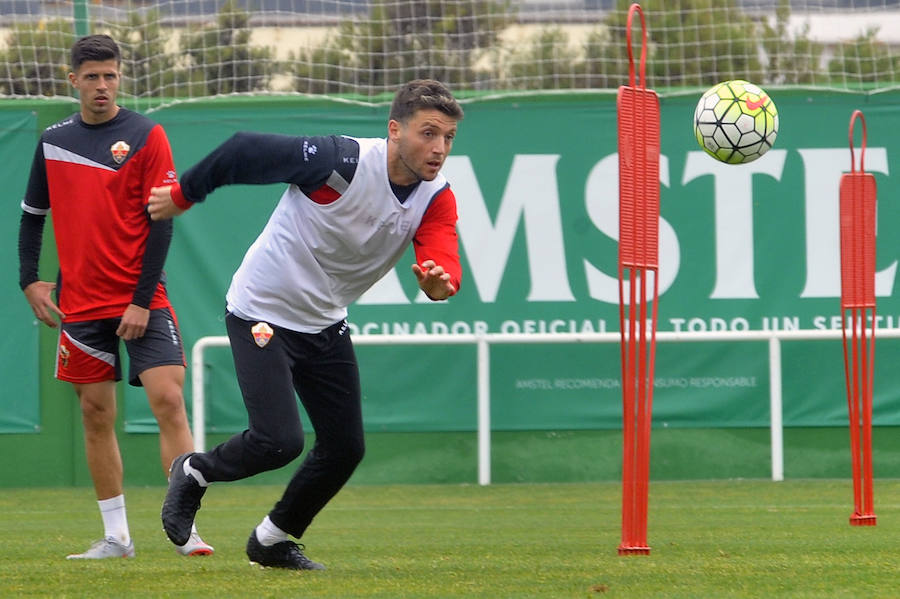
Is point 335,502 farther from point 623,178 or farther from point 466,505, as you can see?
point 623,178

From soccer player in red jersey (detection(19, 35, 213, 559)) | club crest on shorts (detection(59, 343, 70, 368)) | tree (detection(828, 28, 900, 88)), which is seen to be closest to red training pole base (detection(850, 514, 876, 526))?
soccer player in red jersey (detection(19, 35, 213, 559))

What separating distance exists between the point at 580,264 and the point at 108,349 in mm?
5463

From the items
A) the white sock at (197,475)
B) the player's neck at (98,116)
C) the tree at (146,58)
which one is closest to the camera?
the white sock at (197,475)

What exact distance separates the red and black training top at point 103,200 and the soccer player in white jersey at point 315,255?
1145 mm

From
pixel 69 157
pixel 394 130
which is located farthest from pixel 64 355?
pixel 394 130

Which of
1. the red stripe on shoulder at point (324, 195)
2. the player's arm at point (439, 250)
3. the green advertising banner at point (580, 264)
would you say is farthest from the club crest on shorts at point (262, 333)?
the green advertising banner at point (580, 264)

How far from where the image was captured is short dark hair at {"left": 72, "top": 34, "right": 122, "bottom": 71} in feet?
21.9

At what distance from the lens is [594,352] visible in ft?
37.6

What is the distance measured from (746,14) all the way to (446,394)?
13.3ft

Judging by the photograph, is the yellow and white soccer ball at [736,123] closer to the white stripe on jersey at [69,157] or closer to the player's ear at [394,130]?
the player's ear at [394,130]

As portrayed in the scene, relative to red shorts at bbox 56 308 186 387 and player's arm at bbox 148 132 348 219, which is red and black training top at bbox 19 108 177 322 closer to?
red shorts at bbox 56 308 186 387

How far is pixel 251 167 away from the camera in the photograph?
5.42 metres

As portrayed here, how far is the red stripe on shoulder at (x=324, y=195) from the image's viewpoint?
5609 millimetres

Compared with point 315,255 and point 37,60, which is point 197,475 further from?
point 37,60
